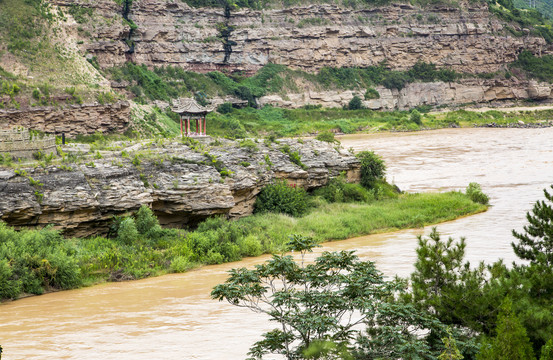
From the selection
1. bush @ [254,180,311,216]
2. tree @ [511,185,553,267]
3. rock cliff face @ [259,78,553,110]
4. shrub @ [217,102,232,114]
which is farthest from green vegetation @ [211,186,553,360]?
rock cliff face @ [259,78,553,110]

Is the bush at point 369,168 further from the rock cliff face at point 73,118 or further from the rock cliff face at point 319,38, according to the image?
the rock cliff face at point 319,38

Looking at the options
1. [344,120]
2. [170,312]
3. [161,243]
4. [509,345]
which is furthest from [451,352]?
[344,120]

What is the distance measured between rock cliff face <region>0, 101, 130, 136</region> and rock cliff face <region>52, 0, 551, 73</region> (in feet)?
66.0

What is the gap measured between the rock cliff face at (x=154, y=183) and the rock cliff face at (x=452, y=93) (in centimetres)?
7144

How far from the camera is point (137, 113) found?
65750mm

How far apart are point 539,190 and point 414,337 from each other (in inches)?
1241

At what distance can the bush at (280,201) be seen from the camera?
3111 centimetres

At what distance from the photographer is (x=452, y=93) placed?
109250 mm

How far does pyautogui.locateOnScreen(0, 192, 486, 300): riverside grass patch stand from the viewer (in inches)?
859

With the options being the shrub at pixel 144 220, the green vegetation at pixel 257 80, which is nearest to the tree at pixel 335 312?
the shrub at pixel 144 220

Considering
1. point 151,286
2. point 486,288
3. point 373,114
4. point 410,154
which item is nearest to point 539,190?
point 410,154

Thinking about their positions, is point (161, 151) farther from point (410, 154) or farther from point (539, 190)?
point (410, 154)

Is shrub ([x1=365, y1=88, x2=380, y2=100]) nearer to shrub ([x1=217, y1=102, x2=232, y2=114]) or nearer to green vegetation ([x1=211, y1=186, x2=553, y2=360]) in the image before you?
shrub ([x1=217, y1=102, x2=232, y2=114])

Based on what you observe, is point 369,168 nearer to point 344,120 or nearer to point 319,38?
point 344,120
